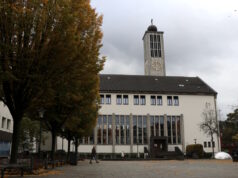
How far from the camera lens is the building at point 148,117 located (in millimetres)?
59062

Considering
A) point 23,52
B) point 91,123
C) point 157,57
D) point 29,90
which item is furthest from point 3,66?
point 157,57

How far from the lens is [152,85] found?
213 feet

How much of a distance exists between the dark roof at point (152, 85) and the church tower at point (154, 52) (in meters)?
16.4

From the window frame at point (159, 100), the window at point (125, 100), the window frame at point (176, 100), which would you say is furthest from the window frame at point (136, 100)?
the window frame at point (176, 100)

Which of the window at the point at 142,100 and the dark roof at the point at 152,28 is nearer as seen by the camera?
the window at the point at 142,100

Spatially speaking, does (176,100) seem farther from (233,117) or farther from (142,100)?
(233,117)

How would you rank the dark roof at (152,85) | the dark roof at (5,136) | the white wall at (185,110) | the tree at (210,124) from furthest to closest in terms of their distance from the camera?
the dark roof at (152,85)
the white wall at (185,110)
the tree at (210,124)
the dark roof at (5,136)

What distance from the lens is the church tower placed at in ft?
283

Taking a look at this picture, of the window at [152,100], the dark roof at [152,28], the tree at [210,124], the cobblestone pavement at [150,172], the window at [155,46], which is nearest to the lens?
the cobblestone pavement at [150,172]

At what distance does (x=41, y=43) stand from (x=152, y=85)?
175 feet

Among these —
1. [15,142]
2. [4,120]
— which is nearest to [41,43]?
[15,142]

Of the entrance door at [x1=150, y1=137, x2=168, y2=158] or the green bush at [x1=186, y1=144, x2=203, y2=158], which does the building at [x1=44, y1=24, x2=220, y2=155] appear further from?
the green bush at [x1=186, y1=144, x2=203, y2=158]

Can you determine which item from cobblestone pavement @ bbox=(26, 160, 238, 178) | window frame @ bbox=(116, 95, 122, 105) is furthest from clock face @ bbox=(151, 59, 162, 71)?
cobblestone pavement @ bbox=(26, 160, 238, 178)

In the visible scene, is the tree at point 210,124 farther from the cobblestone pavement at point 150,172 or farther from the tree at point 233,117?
the cobblestone pavement at point 150,172
